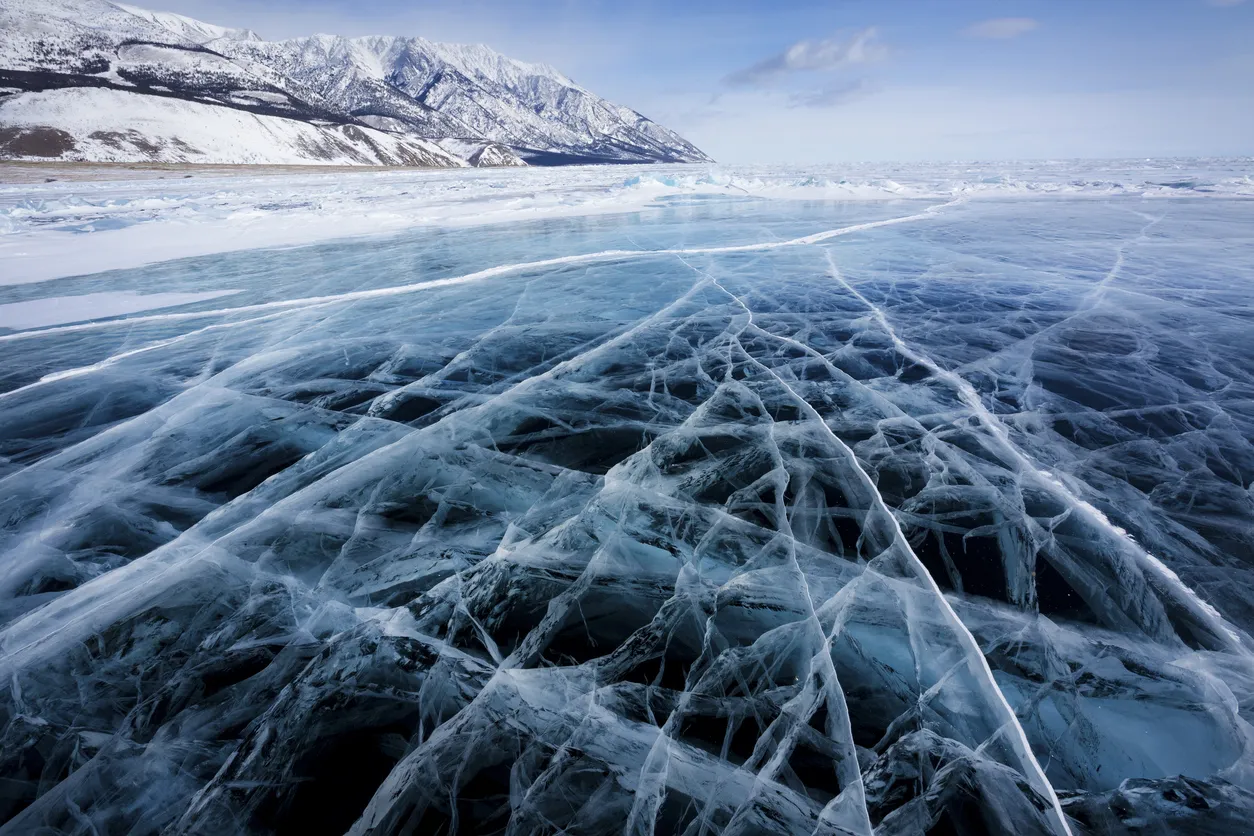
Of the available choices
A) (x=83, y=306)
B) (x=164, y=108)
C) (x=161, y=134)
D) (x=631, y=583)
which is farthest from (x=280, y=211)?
(x=164, y=108)

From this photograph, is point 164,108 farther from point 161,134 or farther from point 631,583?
point 631,583

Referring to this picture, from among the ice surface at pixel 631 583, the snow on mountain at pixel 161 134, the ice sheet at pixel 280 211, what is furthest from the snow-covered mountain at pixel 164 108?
the ice surface at pixel 631 583

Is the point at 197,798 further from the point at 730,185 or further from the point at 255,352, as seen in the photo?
the point at 730,185

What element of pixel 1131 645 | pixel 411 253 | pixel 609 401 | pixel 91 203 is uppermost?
pixel 91 203

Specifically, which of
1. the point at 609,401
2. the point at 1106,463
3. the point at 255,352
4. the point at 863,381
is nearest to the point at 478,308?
the point at 255,352

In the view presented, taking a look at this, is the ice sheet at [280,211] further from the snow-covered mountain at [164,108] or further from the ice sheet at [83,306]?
the snow-covered mountain at [164,108]

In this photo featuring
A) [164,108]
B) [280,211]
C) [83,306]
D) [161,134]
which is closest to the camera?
[83,306]

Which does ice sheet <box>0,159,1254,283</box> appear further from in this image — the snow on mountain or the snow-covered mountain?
the snow-covered mountain

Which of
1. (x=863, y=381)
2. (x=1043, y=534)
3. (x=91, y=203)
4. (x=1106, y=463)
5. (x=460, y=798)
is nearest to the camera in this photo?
(x=460, y=798)

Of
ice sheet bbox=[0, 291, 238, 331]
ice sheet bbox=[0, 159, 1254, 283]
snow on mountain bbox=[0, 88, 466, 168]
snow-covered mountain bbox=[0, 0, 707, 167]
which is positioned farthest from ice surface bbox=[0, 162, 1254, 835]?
snow on mountain bbox=[0, 88, 466, 168]
